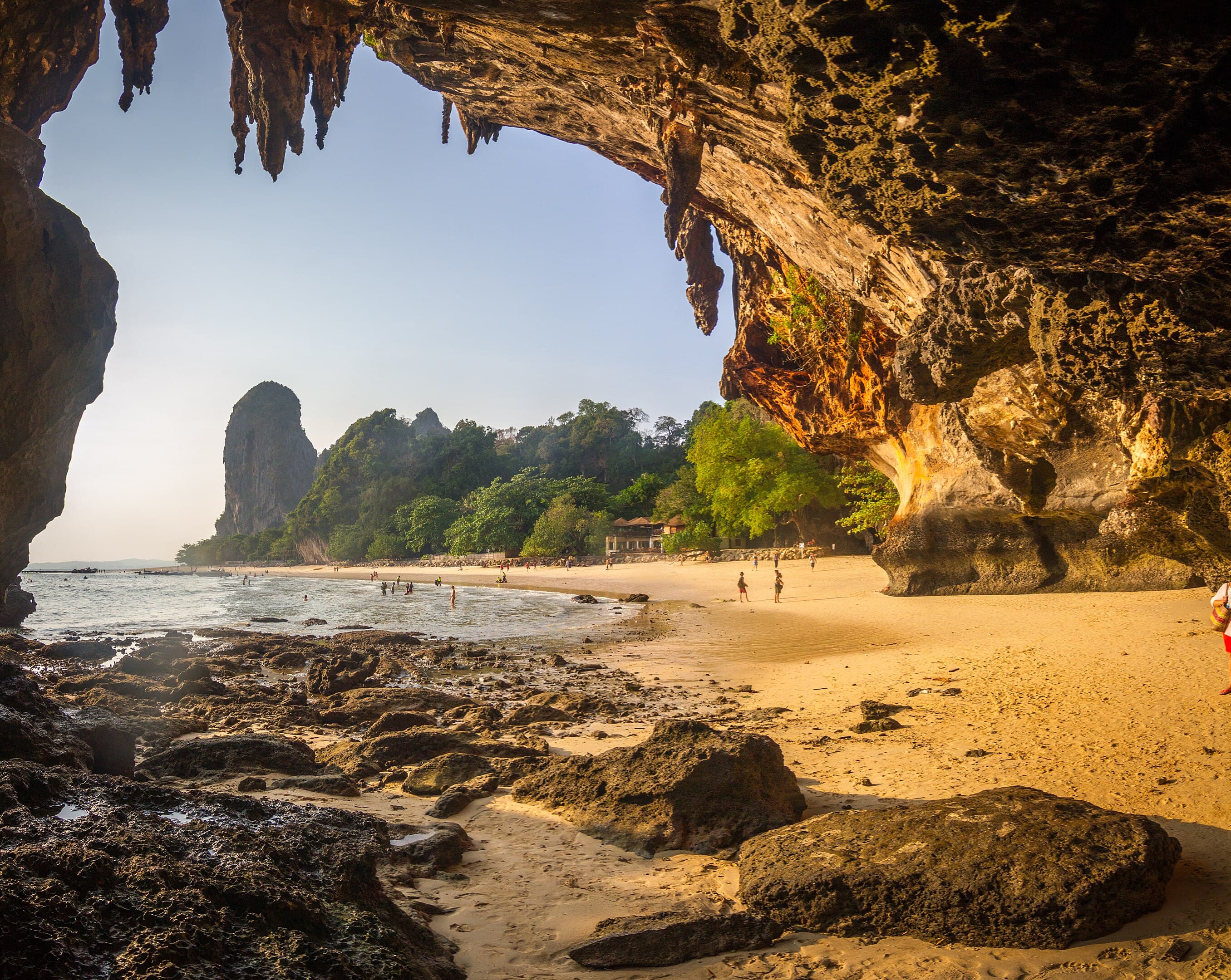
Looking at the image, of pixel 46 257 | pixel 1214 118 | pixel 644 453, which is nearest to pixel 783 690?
pixel 1214 118

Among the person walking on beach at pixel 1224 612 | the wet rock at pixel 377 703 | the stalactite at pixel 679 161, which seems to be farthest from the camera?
the stalactite at pixel 679 161

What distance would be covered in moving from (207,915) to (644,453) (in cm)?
7475

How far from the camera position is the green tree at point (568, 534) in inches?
2130

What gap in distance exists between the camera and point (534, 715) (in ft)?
27.3

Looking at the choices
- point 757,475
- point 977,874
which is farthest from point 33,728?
point 757,475

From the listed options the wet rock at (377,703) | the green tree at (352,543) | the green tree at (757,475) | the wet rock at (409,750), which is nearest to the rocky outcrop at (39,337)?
the wet rock at (377,703)

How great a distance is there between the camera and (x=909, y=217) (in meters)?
3.10

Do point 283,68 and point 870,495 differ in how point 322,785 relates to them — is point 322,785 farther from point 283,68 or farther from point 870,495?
point 870,495

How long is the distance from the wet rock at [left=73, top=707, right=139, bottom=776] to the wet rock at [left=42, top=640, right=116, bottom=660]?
13.0 metres

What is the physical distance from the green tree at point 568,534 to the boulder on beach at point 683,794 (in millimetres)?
48404

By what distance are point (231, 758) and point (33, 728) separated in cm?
191

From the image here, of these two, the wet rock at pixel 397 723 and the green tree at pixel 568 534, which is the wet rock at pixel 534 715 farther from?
the green tree at pixel 568 534

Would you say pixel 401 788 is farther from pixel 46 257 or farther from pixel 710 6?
pixel 46 257

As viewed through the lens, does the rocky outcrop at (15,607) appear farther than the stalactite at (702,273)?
Yes
